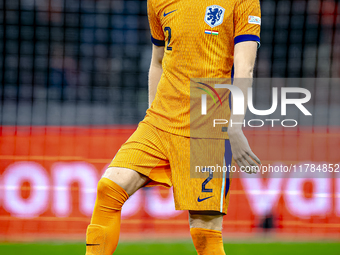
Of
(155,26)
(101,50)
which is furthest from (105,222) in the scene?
(101,50)

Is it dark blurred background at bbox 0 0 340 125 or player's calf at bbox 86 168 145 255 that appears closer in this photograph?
player's calf at bbox 86 168 145 255

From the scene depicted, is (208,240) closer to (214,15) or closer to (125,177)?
(125,177)

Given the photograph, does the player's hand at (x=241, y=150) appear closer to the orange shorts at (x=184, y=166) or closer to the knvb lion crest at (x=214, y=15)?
the orange shorts at (x=184, y=166)

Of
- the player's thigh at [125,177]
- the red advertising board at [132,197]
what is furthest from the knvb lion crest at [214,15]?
the red advertising board at [132,197]

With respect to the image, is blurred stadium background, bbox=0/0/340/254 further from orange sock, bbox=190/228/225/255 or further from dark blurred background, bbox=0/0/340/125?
orange sock, bbox=190/228/225/255

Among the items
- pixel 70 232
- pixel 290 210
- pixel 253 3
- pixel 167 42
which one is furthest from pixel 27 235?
pixel 253 3

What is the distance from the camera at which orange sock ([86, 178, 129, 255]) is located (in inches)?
82.0

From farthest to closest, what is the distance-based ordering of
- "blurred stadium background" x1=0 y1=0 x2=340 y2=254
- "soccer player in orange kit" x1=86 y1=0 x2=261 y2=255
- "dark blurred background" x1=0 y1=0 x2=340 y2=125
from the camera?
"dark blurred background" x1=0 y1=0 x2=340 y2=125 < "blurred stadium background" x1=0 y1=0 x2=340 y2=254 < "soccer player in orange kit" x1=86 y1=0 x2=261 y2=255

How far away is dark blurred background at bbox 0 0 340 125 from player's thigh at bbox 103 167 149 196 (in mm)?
4245

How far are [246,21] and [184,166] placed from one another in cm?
75

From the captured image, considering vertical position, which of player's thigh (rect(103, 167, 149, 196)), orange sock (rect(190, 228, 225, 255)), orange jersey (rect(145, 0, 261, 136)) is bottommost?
orange sock (rect(190, 228, 225, 255))

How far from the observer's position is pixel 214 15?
2271mm

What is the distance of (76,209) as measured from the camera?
4.89 meters

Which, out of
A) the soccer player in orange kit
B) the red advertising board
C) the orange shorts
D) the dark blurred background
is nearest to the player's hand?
the soccer player in orange kit
